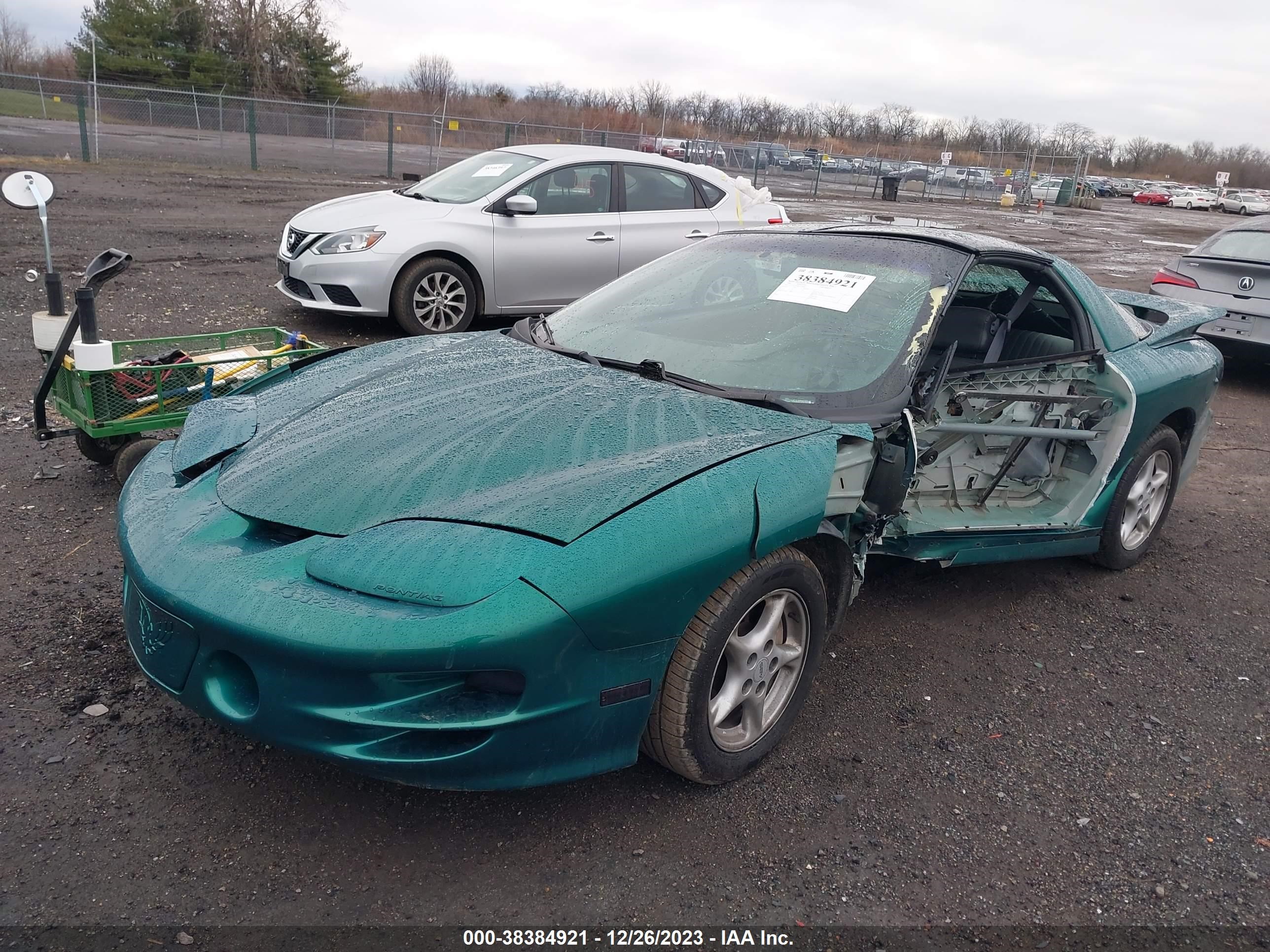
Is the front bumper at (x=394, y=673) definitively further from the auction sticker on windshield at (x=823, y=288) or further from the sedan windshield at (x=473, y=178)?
the sedan windshield at (x=473, y=178)

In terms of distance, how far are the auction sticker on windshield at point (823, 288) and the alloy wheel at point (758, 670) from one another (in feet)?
4.04

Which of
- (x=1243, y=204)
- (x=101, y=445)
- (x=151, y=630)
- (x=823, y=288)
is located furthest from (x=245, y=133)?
(x=1243, y=204)

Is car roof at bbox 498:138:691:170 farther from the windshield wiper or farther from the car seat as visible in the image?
the windshield wiper

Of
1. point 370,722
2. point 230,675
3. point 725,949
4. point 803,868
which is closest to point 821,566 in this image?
point 803,868

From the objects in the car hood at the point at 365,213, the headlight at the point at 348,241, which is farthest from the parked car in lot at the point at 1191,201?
the headlight at the point at 348,241

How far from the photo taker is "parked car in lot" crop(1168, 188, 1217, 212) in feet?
169

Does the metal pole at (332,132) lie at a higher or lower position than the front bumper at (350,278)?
higher

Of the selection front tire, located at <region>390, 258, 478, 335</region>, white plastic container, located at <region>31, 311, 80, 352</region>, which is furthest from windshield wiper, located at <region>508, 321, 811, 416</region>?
front tire, located at <region>390, 258, 478, 335</region>

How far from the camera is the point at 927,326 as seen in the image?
3.22 m

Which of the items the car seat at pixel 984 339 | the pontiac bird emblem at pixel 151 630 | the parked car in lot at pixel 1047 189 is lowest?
→ the pontiac bird emblem at pixel 151 630

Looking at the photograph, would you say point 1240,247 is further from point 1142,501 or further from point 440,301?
point 440,301

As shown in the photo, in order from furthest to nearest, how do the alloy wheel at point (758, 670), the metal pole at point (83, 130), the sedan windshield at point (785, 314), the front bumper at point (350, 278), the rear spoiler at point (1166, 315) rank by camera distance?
the metal pole at point (83, 130)
the front bumper at point (350, 278)
the rear spoiler at point (1166, 315)
the sedan windshield at point (785, 314)
the alloy wheel at point (758, 670)

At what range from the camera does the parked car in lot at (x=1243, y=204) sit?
5106 centimetres

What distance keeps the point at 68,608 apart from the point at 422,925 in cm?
204
